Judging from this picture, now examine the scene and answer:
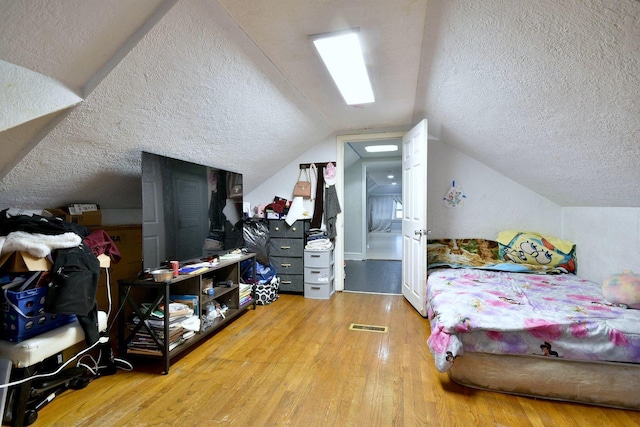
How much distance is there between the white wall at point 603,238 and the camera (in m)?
2.41

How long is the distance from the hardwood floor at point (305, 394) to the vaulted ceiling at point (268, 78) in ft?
4.78

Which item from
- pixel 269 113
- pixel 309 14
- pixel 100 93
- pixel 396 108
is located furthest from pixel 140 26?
pixel 396 108

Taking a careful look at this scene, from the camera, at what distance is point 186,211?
2.48 metres

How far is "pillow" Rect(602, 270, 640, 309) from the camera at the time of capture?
197 cm

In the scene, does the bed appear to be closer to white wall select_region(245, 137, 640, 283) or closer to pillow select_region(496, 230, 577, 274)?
pillow select_region(496, 230, 577, 274)

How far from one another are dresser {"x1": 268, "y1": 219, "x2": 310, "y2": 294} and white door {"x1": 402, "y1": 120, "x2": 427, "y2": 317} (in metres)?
1.29

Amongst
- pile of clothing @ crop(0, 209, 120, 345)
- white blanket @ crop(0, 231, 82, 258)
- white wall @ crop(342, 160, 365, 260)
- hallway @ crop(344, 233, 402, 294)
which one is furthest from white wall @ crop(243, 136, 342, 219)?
white blanket @ crop(0, 231, 82, 258)

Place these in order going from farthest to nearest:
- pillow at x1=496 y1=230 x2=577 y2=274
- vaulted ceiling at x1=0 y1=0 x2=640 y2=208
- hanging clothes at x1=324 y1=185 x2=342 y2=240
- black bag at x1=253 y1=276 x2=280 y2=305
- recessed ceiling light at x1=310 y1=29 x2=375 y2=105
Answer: hanging clothes at x1=324 y1=185 x2=342 y2=240
black bag at x1=253 y1=276 x2=280 y2=305
pillow at x1=496 y1=230 x2=577 y2=274
recessed ceiling light at x1=310 y1=29 x2=375 y2=105
vaulted ceiling at x1=0 y1=0 x2=640 y2=208

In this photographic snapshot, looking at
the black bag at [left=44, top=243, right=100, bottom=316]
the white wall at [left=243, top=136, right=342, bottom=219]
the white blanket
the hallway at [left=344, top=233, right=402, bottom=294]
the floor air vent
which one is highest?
the white wall at [left=243, top=136, right=342, bottom=219]

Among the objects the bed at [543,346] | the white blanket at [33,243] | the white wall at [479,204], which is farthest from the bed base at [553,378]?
the white blanket at [33,243]

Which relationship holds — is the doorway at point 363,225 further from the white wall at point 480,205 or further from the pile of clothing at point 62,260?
the pile of clothing at point 62,260

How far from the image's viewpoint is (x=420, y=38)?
1803 mm

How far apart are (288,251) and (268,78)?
2.17 m

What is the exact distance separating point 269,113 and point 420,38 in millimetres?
1433
